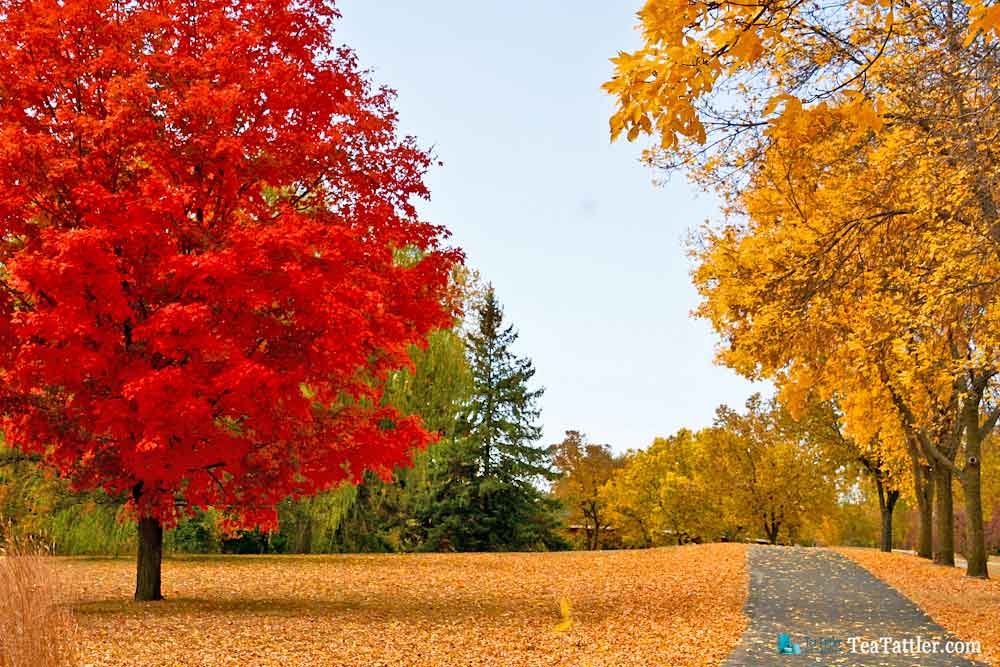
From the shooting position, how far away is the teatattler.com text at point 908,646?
895 centimetres

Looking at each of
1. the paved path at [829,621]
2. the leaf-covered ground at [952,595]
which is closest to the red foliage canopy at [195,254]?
the paved path at [829,621]

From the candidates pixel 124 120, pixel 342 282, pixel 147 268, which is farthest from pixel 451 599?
pixel 124 120

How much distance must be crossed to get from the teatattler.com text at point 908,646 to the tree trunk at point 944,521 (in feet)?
42.9

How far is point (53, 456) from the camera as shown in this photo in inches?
464

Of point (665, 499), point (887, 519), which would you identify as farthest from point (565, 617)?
point (665, 499)

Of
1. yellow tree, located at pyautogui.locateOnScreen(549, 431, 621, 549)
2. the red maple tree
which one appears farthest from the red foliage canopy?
yellow tree, located at pyautogui.locateOnScreen(549, 431, 621, 549)

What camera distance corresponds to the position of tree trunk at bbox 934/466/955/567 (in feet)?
69.8

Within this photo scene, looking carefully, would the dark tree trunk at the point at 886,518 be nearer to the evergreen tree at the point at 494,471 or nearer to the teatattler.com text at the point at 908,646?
the evergreen tree at the point at 494,471

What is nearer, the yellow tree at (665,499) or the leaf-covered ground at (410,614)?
the leaf-covered ground at (410,614)

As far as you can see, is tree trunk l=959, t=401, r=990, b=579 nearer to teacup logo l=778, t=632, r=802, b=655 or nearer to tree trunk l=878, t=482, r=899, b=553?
teacup logo l=778, t=632, r=802, b=655

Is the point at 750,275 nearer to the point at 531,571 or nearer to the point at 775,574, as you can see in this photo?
the point at 775,574

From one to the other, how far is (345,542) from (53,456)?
14.7 metres

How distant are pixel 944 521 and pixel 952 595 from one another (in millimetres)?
7732

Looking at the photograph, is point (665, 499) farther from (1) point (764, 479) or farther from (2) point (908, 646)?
(2) point (908, 646)
